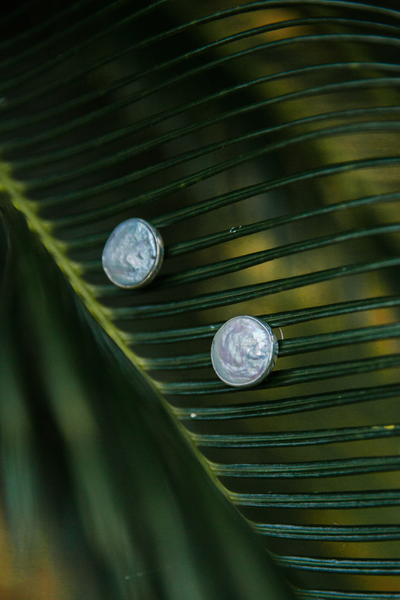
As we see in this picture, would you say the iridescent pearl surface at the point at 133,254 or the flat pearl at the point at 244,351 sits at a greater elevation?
the iridescent pearl surface at the point at 133,254

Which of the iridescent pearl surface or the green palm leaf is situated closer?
the green palm leaf

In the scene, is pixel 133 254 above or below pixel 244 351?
above

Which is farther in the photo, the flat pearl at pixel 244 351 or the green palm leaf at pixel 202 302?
the flat pearl at pixel 244 351
